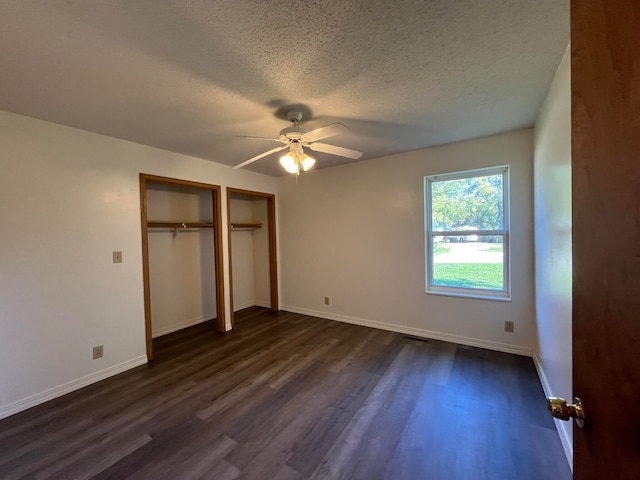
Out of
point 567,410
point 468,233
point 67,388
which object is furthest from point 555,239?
point 67,388

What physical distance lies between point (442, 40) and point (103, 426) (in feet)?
10.9

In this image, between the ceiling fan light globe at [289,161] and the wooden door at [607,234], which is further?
the ceiling fan light globe at [289,161]

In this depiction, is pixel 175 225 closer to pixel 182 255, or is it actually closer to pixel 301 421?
pixel 182 255

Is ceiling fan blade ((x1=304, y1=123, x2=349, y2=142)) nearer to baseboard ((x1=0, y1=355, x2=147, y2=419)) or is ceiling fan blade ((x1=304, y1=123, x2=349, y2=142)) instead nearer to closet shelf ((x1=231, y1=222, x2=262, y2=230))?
closet shelf ((x1=231, y1=222, x2=262, y2=230))

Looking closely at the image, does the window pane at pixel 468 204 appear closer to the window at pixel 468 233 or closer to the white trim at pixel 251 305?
the window at pixel 468 233

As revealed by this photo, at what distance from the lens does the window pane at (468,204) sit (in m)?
2.97

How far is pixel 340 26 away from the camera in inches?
50.9

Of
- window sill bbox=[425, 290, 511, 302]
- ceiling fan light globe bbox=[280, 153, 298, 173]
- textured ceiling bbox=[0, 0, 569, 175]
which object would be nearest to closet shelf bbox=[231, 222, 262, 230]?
textured ceiling bbox=[0, 0, 569, 175]

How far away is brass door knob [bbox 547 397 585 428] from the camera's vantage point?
2.05 ft

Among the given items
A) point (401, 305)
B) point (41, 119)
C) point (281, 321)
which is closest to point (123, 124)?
point (41, 119)

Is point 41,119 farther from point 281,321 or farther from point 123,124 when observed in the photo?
point 281,321

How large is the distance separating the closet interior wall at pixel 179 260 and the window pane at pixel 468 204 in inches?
132

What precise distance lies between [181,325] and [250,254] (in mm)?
1667

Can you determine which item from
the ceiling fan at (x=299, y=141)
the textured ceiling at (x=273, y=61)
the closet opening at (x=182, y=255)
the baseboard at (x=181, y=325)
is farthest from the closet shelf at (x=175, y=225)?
the ceiling fan at (x=299, y=141)
